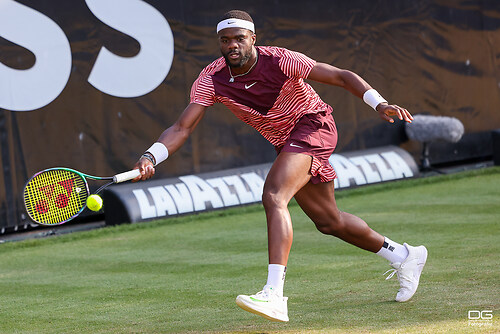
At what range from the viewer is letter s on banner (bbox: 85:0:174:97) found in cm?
939

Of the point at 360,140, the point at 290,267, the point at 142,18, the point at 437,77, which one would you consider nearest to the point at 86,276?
the point at 290,267

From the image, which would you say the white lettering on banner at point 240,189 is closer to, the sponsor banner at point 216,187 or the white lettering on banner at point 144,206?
the sponsor banner at point 216,187

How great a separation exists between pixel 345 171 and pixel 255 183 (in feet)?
4.02

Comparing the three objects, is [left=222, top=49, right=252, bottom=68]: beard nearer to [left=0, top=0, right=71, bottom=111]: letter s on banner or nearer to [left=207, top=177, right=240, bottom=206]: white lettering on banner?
[left=0, top=0, right=71, bottom=111]: letter s on banner

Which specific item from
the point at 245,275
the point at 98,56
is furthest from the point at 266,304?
the point at 98,56

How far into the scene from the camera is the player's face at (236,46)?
15.5 feet

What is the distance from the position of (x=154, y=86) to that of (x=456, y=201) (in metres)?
3.58

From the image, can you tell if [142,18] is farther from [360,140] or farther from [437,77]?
[437,77]

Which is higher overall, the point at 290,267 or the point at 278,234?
the point at 278,234

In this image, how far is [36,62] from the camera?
8.94 m

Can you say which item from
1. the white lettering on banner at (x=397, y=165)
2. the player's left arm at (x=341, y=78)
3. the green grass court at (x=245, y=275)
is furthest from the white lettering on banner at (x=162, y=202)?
the player's left arm at (x=341, y=78)

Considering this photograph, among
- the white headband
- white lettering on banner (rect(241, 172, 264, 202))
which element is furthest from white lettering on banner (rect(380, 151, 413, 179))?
the white headband

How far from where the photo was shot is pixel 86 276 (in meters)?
6.60

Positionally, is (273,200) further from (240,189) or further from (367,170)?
(367,170)
